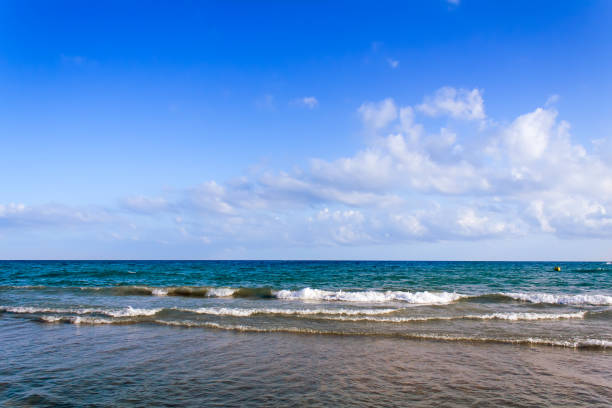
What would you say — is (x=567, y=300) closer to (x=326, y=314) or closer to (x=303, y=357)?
(x=326, y=314)

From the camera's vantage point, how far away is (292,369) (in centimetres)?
894

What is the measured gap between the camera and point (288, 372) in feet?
28.6

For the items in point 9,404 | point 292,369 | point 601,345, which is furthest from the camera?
point 601,345

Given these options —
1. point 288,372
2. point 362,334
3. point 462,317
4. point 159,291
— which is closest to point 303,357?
point 288,372

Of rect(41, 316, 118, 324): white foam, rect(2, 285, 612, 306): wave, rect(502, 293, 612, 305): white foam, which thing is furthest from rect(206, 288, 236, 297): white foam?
rect(502, 293, 612, 305): white foam

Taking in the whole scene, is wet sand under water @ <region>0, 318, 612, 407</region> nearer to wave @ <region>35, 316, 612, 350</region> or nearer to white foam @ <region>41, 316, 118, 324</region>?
wave @ <region>35, 316, 612, 350</region>

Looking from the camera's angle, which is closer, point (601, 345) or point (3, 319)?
point (601, 345)

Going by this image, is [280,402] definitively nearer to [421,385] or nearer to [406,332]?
[421,385]

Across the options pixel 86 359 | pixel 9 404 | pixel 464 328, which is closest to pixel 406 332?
pixel 464 328

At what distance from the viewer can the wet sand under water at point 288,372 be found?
718 centimetres

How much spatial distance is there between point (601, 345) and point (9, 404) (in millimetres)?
15648

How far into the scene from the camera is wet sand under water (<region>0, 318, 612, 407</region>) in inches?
283

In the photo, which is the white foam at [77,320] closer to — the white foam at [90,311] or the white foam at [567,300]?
the white foam at [90,311]

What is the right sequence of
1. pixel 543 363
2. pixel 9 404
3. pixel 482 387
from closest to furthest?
pixel 9 404
pixel 482 387
pixel 543 363
